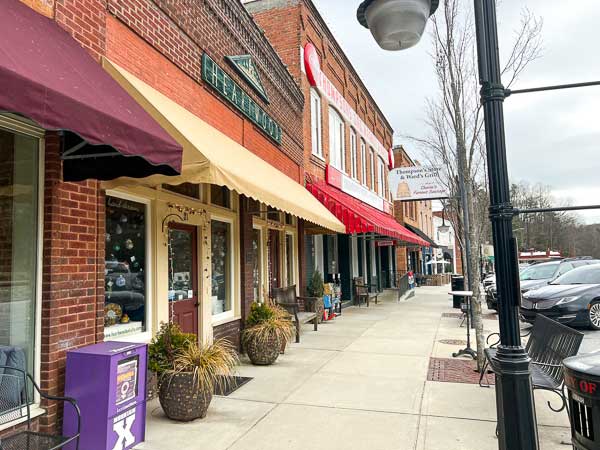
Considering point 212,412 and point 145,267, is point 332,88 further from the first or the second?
point 212,412

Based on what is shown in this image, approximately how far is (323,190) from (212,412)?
829 centimetres

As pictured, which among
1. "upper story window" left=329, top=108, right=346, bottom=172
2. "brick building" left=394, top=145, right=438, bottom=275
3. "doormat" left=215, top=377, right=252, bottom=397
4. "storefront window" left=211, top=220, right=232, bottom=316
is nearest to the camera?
"doormat" left=215, top=377, right=252, bottom=397

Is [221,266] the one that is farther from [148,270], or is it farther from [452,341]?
[452,341]

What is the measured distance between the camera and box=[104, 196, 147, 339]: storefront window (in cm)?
540

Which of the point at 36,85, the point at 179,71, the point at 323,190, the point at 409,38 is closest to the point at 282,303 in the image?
the point at 323,190

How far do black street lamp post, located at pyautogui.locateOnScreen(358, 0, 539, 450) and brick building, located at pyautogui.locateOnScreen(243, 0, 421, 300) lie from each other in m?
8.63

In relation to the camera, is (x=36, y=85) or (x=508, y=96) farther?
(x=508, y=96)

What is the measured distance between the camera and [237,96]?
823cm

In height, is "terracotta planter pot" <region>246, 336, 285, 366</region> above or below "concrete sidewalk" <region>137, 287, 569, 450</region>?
above

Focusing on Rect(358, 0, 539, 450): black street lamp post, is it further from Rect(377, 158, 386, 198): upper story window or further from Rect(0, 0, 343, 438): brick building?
Rect(377, 158, 386, 198): upper story window

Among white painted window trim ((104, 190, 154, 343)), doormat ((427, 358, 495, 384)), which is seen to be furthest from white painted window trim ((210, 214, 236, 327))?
doormat ((427, 358, 495, 384))

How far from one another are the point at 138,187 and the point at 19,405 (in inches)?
106

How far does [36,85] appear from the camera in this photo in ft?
9.15

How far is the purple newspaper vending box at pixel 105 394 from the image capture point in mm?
3961
